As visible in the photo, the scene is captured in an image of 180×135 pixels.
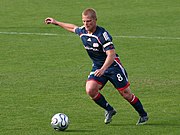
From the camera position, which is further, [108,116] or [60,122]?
[108,116]

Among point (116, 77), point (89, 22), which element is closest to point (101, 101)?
point (116, 77)

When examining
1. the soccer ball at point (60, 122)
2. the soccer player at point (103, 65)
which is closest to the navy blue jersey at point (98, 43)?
the soccer player at point (103, 65)

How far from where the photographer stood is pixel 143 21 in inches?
1096

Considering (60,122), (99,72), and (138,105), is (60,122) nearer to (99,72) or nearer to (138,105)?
(99,72)

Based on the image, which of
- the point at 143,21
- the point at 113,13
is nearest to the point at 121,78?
the point at 143,21

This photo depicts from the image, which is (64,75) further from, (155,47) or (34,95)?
(155,47)

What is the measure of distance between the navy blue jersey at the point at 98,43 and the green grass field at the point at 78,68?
122cm

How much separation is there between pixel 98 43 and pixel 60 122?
157 cm

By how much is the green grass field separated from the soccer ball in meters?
0.12

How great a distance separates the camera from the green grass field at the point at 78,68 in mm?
13344

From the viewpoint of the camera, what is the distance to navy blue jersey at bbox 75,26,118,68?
12664 millimetres

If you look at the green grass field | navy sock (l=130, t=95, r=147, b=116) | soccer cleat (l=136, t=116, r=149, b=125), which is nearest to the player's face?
navy sock (l=130, t=95, r=147, b=116)

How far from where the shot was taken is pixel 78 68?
1927 centimetres

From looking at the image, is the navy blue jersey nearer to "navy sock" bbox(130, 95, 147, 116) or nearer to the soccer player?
the soccer player
